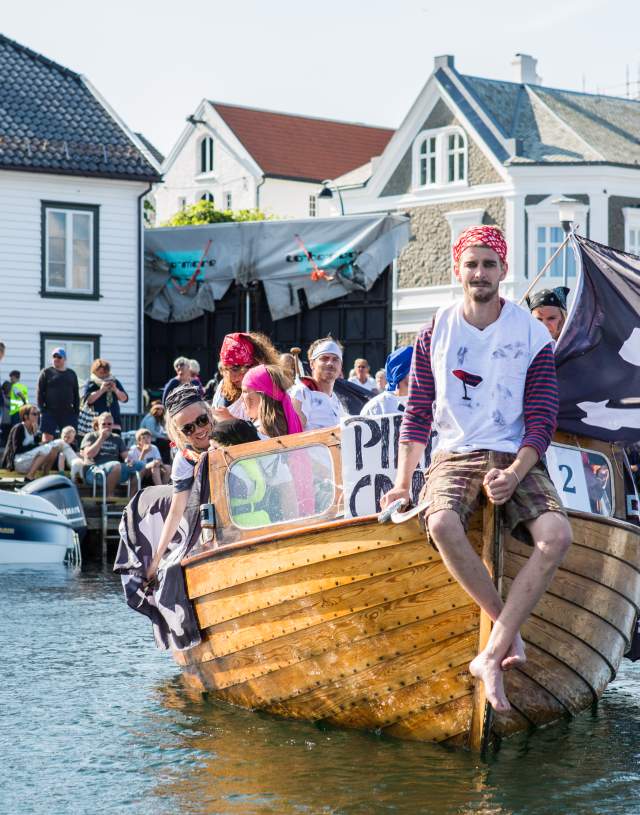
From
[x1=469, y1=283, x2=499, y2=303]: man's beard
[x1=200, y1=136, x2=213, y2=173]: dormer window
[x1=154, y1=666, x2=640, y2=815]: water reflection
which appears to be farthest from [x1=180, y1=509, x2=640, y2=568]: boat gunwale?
[x1=200, y1=136, x2=213, y2=173]: dormer window

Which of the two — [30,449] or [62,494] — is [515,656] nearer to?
[62,494]

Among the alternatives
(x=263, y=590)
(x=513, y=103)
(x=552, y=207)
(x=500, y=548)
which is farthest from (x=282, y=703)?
(x=513, y=103)

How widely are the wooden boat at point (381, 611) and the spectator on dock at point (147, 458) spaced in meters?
12.0

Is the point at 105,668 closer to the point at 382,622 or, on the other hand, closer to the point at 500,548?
the point at 382,622

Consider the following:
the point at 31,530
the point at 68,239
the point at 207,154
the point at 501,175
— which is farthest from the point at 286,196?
the point at 31,530

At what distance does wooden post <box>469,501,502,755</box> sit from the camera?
7031 millimetres

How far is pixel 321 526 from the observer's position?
303 inches

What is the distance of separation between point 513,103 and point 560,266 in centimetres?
573

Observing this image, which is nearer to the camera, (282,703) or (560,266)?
(282,703)

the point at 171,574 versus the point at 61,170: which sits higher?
the point at 61,170

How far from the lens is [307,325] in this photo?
1051 inches

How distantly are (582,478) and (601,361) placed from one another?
654 millimetres

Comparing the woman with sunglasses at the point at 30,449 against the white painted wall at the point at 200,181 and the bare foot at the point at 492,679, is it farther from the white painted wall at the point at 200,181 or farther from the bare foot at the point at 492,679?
the white painted wall at the point at 200,181

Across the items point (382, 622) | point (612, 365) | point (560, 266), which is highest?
point (560, 266)
